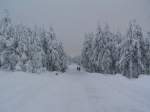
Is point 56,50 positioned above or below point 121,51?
above

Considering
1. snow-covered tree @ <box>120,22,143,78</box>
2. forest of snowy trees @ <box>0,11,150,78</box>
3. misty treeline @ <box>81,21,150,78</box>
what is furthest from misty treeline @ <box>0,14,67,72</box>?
snow-covered tree @ <box>120,22,143,78</box>

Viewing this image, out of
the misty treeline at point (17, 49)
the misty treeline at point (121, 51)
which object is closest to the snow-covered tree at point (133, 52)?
the misty treeline at point (121, 51)

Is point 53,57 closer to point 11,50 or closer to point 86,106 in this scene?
point 11,50

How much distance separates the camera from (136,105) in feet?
23.1

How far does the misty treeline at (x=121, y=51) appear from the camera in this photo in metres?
30.6

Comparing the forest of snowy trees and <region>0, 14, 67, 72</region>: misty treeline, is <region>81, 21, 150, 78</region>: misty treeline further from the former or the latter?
<region>0, 14, 67, 72</region>: misty treeline

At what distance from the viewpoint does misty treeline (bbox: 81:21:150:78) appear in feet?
100

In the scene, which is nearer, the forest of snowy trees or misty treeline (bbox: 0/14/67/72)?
misty treeline (bbox: 0/14/67/72)

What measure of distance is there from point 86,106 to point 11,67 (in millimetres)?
23166

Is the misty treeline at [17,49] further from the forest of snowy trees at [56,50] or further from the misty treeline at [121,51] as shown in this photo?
the misty treeline at [121,51]

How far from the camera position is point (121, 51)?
33281mm

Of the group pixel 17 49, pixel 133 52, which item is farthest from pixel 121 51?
pixel 17 49

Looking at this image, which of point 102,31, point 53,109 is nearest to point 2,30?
point 102,31

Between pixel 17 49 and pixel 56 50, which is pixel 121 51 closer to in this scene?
pixel 56 50
